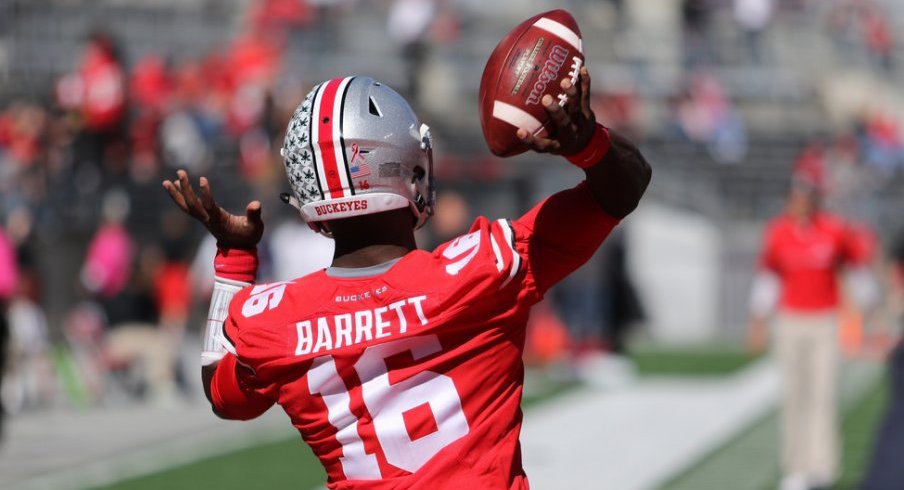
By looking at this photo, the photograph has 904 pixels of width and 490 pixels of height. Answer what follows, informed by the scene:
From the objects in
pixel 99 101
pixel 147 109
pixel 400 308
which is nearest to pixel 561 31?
pixel 400 308

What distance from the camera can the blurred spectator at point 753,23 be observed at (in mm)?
28000

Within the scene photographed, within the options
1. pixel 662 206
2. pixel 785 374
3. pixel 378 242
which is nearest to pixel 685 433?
pixel 785 374

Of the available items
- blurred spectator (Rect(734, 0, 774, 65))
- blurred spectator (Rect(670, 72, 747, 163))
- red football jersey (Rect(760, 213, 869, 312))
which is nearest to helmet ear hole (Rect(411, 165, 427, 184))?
red football jersey (Rect(760, 213, 869, 312))

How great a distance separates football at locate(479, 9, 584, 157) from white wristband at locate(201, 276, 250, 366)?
666mm

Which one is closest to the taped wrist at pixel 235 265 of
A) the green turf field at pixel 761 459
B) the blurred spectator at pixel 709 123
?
the green turf field at pixel 761 459

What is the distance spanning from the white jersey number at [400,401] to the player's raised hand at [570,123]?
0.44 metres

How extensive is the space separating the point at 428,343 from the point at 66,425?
10.3 m

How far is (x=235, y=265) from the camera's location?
11.3 ft

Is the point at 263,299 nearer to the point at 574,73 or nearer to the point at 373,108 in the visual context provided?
the point at 373,108

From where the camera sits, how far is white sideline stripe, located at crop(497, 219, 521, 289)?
3033 mm

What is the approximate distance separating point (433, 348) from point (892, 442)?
6.89 ft

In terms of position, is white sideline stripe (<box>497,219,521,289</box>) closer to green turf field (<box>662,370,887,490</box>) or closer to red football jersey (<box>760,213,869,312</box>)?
green turf field (<box>662,370,887,490</box>)

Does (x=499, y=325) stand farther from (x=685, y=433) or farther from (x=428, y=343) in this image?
(x=685, y=433)

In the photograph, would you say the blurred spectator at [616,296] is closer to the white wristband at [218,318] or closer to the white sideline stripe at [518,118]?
the white wristband at [218,318]
